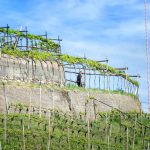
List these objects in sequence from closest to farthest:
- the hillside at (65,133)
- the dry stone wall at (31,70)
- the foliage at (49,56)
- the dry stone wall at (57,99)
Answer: the hillside at (65,133) < the dry stone wall at (57,99) < the dry stone wall at (31,70) < the foliage at (49,56)

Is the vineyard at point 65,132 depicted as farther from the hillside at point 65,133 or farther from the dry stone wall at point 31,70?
the dry stone wall at point 31,70

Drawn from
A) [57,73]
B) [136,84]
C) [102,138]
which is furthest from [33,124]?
[136,84]

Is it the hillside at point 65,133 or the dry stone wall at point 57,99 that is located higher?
the dry stone wall at point 57,99

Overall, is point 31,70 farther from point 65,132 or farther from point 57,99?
point 65,132

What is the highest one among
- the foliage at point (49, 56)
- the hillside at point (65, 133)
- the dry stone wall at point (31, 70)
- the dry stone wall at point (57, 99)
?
the foliage at point (49, 56)

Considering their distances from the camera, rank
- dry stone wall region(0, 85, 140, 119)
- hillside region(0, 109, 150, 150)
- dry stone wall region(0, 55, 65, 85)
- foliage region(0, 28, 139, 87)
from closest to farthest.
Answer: hillside region(0, 109, 150, 150)
dry stone wall region(0, 85, 140, 119)
dry stone wall region(0, 55, 65, 85)
foliage region(0, 28, 139, 87)

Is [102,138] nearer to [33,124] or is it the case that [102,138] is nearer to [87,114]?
[33,124]

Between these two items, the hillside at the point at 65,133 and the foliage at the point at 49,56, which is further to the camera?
the foliage at the point at 49,56

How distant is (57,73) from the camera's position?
3092cm

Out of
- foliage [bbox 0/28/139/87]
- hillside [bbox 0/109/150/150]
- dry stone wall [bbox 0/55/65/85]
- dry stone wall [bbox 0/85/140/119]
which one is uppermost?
foliage [bbox 0/28/139/87]

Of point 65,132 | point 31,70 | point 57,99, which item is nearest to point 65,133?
point 65,132

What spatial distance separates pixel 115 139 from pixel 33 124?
3.46 m

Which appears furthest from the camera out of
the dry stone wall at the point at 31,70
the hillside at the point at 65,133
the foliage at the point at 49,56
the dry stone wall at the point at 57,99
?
the foliage at the point at 49,56

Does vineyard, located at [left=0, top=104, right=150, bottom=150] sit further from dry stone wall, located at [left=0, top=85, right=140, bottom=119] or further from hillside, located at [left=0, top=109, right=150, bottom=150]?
dry stone wall, located at [left=0, top=85, right=140, bottom=119]
